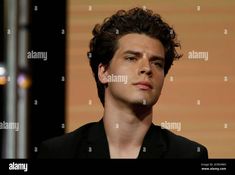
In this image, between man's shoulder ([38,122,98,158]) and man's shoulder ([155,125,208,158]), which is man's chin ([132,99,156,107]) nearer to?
man's shoulder ([155,125,208,158])

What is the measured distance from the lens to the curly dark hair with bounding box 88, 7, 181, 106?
482 centimetres

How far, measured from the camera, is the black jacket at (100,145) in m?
4.82

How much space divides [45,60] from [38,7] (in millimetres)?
259

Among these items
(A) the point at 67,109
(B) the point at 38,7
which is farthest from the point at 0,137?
(B) the point at 38,7

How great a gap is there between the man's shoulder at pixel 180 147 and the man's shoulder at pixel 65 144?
0.35m

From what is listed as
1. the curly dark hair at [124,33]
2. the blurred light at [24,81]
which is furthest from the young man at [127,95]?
the blurred light at [24,81]

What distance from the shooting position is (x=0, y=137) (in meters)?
4.82

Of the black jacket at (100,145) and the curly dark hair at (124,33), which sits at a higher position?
the curly dark hair at (124,33)

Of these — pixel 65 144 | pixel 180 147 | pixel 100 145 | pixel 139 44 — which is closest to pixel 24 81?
pixel 65 144

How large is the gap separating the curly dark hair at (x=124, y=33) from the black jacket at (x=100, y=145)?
17 cm

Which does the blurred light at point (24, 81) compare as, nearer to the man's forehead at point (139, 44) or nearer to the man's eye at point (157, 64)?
the man's forehead at point (139, 44)

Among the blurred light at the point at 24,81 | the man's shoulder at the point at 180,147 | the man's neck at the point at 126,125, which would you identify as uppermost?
the blurred light at the point at 24,81

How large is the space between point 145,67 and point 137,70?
41 millimetres

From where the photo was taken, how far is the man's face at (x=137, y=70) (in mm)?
4789
